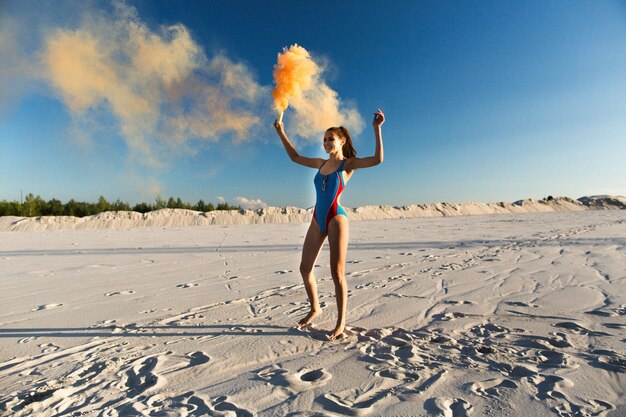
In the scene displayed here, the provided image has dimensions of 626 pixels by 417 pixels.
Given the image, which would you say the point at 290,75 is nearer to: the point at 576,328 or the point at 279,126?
the point at 279,126

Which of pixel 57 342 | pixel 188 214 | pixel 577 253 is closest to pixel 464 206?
pixel 188 214

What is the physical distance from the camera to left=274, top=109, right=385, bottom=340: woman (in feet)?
10.5

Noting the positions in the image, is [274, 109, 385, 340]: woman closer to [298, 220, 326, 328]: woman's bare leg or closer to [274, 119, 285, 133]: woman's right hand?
[298, 220, 326, 328]: woman's bare leg

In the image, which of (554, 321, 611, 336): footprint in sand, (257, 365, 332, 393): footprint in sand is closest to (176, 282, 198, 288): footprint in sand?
(257, 365, 332, 393): footprint in sand

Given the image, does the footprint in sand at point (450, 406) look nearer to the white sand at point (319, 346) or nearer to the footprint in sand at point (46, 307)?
the white sand at point (319, 346)

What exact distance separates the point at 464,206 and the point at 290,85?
50.3m

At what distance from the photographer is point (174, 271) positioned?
6.68m

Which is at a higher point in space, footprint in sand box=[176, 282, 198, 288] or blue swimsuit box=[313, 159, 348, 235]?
blue swimsuit box=[313, 159, 348, 235]

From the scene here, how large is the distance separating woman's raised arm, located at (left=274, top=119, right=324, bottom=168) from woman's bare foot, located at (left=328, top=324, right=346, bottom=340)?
154 centimetres

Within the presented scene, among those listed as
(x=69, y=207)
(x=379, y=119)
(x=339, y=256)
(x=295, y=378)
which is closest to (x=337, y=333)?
(x=339, y=256)

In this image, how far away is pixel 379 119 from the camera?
317 cm

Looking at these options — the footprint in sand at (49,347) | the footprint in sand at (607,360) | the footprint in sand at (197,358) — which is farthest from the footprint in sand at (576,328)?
the footprint in sand at (49,347)

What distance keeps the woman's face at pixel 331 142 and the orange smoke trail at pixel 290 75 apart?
0.72 meters

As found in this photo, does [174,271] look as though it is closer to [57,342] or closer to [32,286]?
[32,286]
